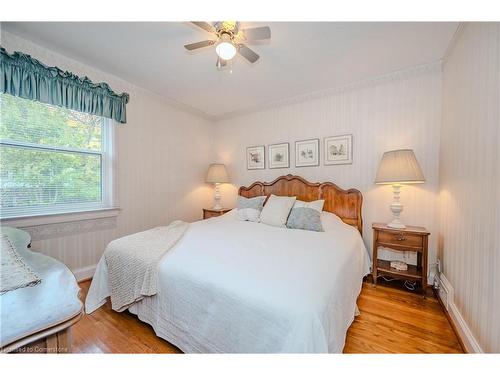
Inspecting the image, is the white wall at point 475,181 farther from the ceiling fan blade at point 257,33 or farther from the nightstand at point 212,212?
the nightstand at point 212,212

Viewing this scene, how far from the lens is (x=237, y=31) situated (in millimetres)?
1594

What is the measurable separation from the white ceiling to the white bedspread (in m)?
1.85

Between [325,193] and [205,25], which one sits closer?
[205,25]

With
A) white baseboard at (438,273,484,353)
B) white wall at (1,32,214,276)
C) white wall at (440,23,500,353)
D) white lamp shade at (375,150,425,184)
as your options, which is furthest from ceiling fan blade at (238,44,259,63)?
white baseboard at (438,273,484,353)

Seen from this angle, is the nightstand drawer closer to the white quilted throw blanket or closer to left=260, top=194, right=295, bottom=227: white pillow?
left=260, top=194, right=295, bottom=227: white pillow

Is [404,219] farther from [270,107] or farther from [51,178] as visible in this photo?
[51,178]

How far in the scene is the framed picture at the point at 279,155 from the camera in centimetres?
323

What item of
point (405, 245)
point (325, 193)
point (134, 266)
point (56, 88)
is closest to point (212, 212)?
point (325, 193)

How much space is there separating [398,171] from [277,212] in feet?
4.50

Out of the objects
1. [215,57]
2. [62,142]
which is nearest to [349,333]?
[215,57]

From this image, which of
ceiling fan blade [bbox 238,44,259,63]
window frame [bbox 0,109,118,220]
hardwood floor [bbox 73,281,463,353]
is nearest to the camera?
hardwood floor [bbox 73,281,463,353]

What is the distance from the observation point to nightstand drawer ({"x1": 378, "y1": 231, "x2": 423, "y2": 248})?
2.08 metres

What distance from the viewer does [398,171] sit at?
211 cm

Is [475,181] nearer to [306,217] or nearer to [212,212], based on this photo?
[306,217]
